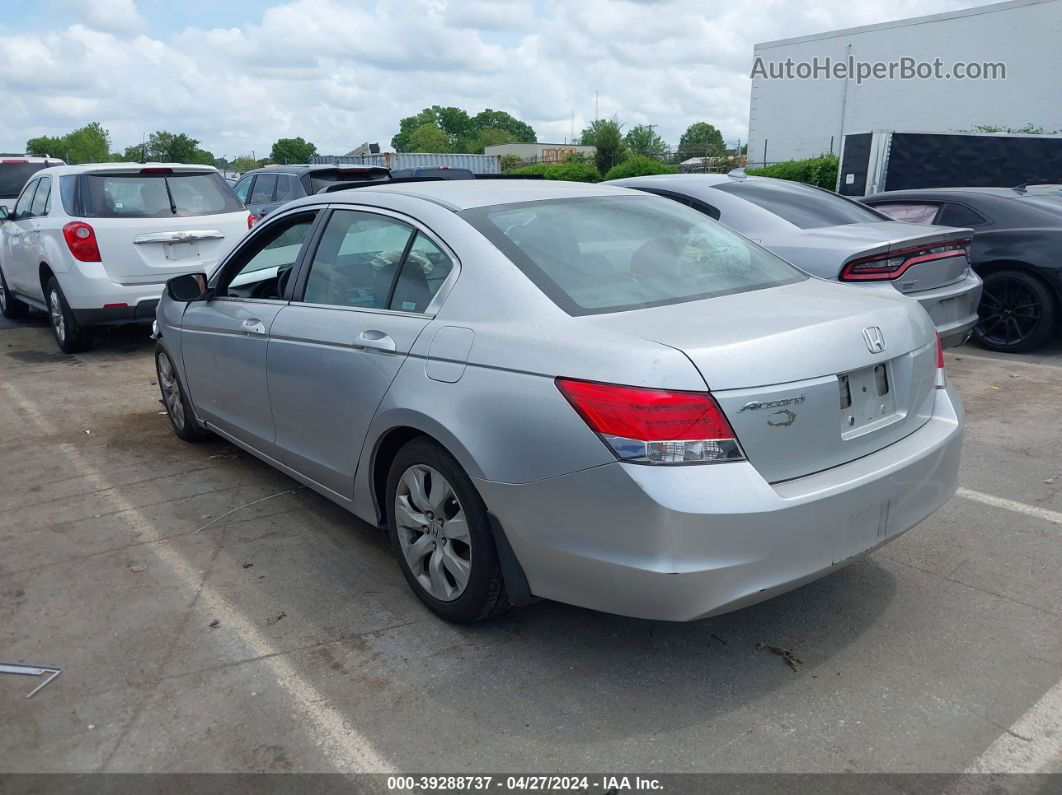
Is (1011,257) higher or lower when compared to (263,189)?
lower

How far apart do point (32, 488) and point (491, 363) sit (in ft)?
11.3

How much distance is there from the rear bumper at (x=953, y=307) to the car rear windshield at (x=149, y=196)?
6.37 metres

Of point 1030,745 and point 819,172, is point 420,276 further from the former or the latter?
point 819,172

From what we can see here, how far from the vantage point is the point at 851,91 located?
37.9 metres

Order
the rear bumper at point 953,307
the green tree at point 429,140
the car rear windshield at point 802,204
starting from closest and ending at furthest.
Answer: the rear bumper at point 953,307 < the car rear windshield at point 802,204 < the green tree at point 429,140

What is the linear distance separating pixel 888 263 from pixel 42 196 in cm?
790

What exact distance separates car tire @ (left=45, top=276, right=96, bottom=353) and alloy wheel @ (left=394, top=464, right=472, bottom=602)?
6.19 m

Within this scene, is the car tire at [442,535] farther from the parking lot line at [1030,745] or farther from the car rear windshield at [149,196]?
the car rear windshield at [149,196]

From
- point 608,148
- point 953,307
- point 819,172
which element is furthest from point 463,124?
point 953,307

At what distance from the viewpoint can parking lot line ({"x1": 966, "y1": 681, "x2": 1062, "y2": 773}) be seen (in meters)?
2.49

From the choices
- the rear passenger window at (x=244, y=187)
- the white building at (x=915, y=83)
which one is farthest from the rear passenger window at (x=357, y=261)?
the white building at (x=915, y=83)

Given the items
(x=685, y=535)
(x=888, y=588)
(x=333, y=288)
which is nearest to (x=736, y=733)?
(x=685, y=535)

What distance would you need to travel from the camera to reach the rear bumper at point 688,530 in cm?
252

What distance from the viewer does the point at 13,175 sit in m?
13.7
